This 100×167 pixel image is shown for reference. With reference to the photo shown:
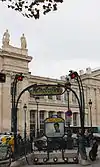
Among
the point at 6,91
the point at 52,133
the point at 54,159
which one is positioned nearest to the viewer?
the point at 54,159

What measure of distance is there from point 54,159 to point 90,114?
54.9 meters

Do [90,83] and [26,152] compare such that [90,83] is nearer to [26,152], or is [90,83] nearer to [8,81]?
[8,81]

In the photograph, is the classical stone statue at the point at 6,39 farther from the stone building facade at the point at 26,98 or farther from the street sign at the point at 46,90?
the street sign at the point at 46,90

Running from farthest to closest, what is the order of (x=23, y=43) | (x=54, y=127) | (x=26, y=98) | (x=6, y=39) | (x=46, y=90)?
(x=23, y=43)
(x=26, y=98)
(x=6, y=39)
(x=54, y=127)
(x=46, y=90)

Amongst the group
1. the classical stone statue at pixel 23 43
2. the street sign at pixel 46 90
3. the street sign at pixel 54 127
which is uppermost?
the classical stone statue at pixel 23 43

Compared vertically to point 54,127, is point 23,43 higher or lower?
higher

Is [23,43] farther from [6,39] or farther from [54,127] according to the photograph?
[54,127]

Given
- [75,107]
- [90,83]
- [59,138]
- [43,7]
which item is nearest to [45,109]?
[75,107]

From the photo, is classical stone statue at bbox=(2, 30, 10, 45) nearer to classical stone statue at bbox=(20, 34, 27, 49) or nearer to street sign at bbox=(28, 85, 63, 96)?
classical stone statue at bbox=(20, 34, 27, 49)

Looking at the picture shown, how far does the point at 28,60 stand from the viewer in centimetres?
6562

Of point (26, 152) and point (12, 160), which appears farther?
point (26, 152)

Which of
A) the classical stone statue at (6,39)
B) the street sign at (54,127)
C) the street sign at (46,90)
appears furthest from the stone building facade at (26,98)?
the street sign at (46,90)

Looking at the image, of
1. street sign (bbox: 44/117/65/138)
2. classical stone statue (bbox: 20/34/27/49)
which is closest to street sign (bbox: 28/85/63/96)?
street sign (bbox: 44/117/65/138)

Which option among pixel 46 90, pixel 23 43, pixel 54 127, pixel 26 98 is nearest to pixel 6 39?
pixel 23 43
